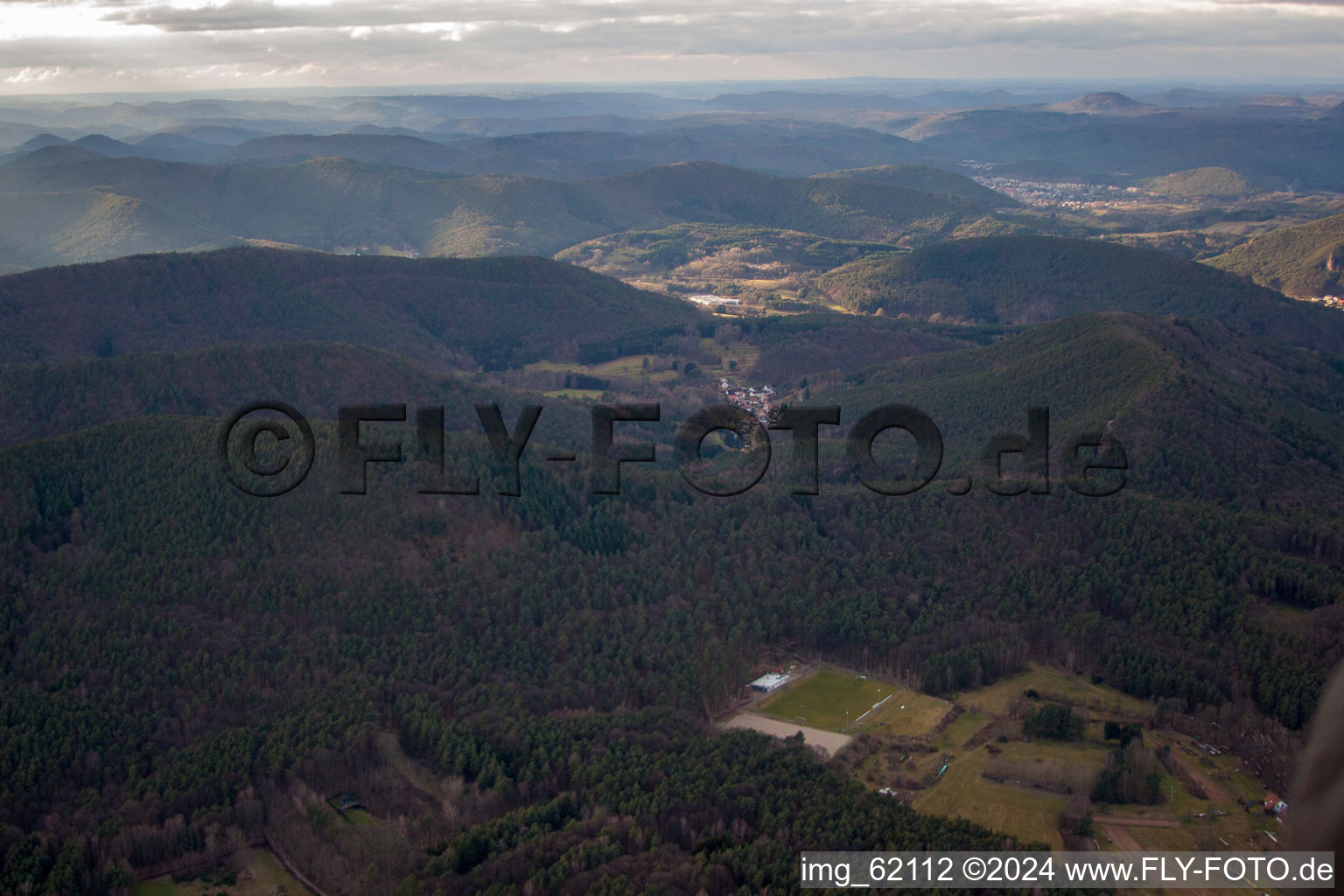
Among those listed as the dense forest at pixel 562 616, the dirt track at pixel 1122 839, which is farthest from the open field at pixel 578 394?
the dirt track at pixel 1122 839

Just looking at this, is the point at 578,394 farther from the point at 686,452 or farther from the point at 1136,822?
the point at 1136,822

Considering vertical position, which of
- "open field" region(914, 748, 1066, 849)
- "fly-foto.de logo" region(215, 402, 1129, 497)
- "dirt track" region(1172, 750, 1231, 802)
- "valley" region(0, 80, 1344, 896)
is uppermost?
"fly-foto.de logo" region(215, 402, 1129, 497)

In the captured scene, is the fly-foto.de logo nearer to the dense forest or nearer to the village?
the dense forest

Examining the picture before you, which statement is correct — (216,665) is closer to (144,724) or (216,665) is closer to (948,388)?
(144,724)

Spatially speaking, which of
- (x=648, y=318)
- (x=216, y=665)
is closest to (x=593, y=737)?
(x=216, y=665)

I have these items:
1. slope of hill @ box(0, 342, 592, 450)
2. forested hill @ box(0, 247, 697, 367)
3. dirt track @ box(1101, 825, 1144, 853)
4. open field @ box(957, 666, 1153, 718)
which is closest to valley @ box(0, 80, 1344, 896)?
dirt track @ box(1101, 825, 1144, 853)
